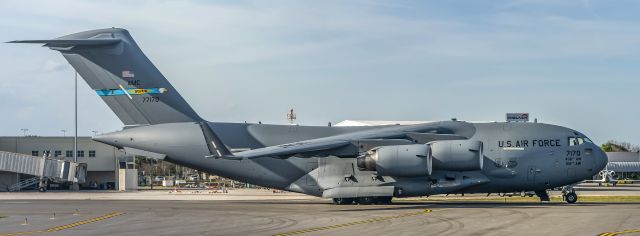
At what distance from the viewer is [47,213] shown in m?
30.8

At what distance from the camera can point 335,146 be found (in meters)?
33.0

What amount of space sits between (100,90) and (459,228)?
1981cm

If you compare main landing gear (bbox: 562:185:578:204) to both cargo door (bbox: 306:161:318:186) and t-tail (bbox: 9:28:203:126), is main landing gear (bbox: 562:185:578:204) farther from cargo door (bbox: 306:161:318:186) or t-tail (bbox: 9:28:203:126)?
t-tail (bbox: 9:28:203:126)

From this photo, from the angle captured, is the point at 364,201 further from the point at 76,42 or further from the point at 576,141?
the point at 76,42

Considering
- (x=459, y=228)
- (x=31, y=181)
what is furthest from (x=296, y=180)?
(x=31, y=181)

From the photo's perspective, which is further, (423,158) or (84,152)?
(84,152)

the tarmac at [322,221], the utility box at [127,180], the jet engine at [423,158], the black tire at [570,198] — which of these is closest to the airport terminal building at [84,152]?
the utility box at [127,180]

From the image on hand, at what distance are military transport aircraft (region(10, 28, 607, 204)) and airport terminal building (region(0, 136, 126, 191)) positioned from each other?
33551mm

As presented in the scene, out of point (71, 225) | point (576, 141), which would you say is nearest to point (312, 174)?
point (576, 141)

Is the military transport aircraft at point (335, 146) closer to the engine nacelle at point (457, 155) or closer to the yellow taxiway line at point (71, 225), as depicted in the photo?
the engine nacelle at point (457, 155)

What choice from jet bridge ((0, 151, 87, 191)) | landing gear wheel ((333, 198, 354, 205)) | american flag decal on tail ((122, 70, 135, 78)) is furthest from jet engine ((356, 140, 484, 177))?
jet bridge ((0, 151, 87, 191))

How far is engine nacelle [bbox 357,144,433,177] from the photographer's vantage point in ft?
106

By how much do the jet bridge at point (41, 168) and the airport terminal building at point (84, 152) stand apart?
6181mm

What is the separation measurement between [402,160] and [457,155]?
2141 mm
